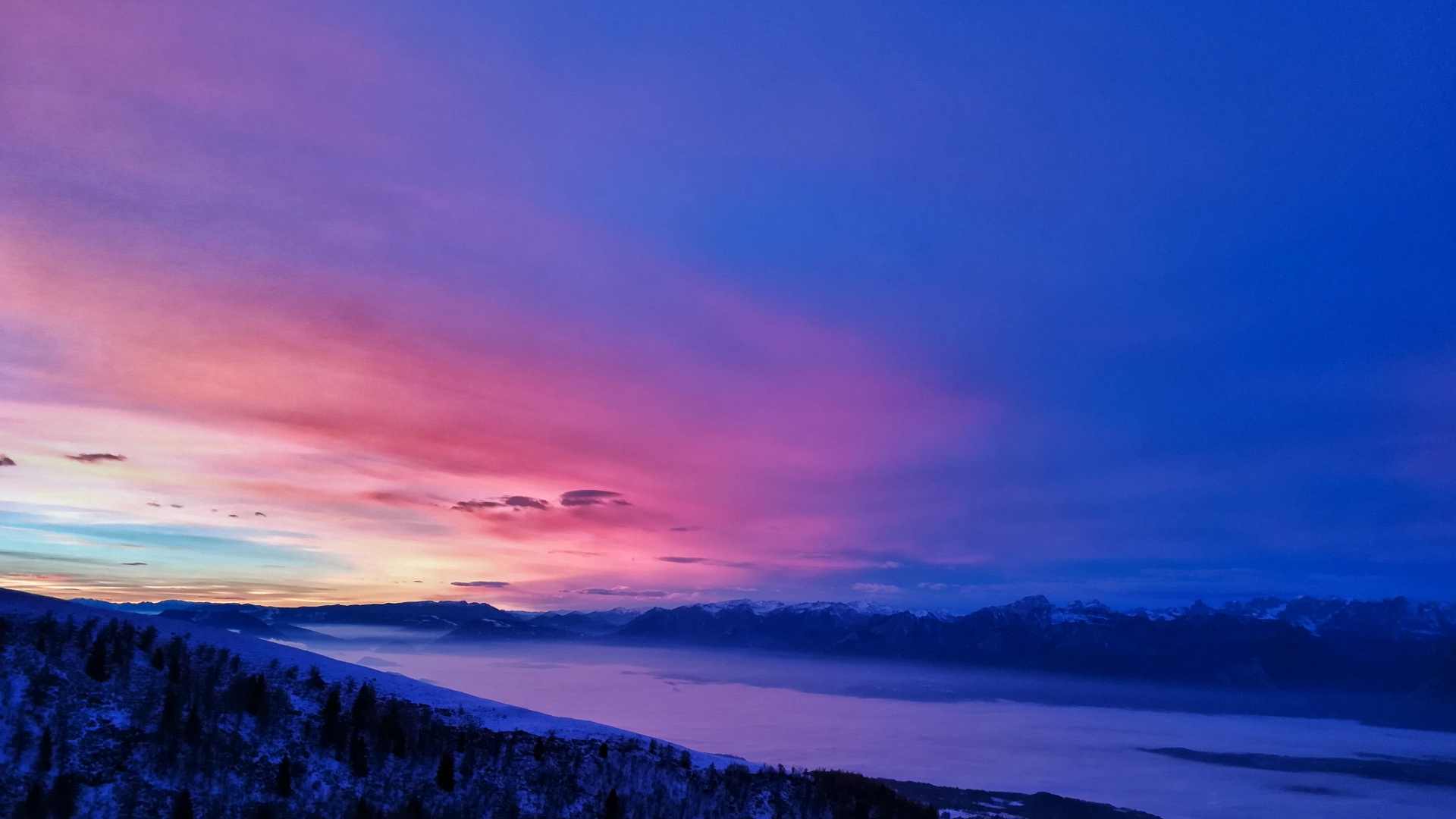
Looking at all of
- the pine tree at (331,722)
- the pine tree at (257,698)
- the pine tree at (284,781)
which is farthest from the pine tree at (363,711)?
the pine tree at (284,781)

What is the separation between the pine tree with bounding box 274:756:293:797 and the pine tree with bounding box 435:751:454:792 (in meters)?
4.94

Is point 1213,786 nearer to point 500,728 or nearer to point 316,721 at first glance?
point 500,728

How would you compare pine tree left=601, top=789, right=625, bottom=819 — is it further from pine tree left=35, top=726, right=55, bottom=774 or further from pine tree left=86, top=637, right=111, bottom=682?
pine tree left=86, top=637, right=111, bottom=682

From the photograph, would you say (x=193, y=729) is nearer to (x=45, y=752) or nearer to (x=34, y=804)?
(x=45, y=752)

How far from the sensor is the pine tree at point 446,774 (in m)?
28.8

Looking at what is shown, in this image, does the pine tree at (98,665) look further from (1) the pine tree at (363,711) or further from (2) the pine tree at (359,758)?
(2) the pine tree at (359,758)

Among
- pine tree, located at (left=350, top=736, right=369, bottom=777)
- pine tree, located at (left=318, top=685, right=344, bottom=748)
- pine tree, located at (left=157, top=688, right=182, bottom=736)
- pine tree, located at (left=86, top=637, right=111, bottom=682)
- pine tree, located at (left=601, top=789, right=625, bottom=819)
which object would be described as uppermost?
pine tree, located at (left=86, top=637, right=111, bottom=682)

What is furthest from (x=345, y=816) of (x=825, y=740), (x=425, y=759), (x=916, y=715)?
(x=916, y=715)

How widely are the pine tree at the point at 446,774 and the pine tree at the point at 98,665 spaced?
1218cm

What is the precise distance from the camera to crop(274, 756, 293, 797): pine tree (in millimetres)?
25500

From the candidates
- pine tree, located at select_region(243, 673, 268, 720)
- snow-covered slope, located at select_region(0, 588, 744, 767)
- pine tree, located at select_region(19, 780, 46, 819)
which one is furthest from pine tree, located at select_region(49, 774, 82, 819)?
snow-covered slope, located at select_region(0, 588, 744, 767)

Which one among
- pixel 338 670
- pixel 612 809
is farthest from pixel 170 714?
pixel 612 809

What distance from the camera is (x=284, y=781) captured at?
84.1 ft

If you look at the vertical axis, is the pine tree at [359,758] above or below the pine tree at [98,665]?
below
